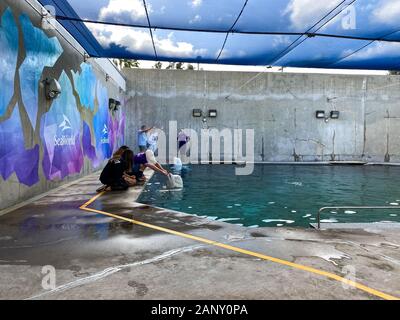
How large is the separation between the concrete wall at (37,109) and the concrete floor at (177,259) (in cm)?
109

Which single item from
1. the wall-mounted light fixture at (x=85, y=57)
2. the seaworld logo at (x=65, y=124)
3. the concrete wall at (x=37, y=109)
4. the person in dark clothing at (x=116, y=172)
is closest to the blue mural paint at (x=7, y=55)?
the concrete wall at (x=37, y=109)

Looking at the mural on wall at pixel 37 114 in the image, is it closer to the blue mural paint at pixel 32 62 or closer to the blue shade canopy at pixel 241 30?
the blue mural paint at pixel 32 62

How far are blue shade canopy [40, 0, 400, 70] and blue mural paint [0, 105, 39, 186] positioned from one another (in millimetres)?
3012

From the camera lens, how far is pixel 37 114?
20.5 ft

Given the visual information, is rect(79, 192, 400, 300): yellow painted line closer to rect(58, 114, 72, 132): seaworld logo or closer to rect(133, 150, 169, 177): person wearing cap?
rect(133, 150, 169, 177): person wearing cap

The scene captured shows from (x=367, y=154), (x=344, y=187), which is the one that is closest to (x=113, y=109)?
(x=344, y=187)

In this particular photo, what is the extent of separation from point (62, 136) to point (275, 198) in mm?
5507

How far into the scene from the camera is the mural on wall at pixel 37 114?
16.7 feet

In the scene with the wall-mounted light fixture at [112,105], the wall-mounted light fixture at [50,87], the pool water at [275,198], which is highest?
the wall-mounted light fixture at [112,105]

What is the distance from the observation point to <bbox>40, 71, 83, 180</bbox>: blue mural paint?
22.4ft

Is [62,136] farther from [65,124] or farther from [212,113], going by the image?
[212,113]

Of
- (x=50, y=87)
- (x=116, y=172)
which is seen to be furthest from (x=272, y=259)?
(x=50, y=87)
